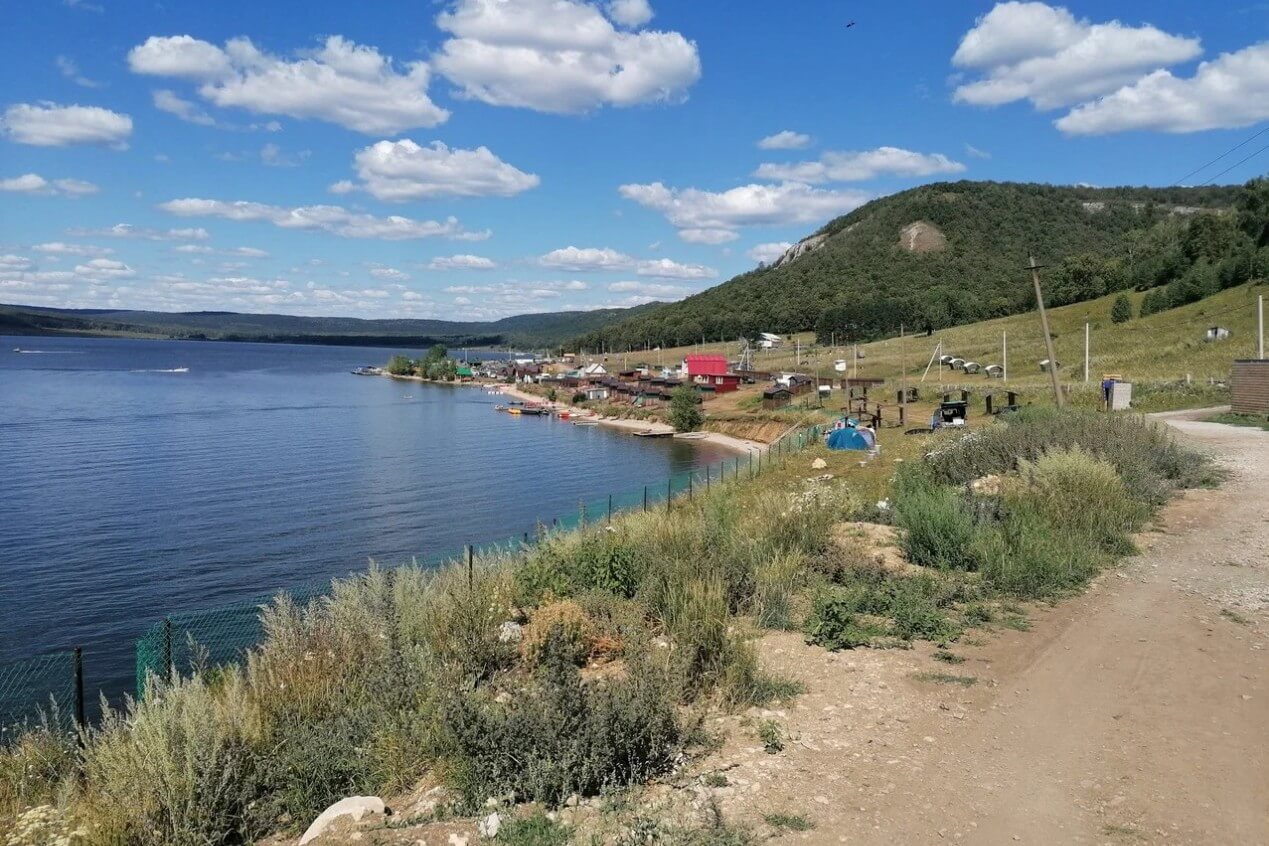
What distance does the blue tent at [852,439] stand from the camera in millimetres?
31875

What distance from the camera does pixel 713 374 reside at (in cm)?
9012

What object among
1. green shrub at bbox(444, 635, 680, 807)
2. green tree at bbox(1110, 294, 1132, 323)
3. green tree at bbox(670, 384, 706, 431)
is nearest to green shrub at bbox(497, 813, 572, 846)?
green shrub at bbox(444, 635, 680, 807)

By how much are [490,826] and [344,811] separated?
45.6 inches

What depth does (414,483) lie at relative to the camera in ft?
148

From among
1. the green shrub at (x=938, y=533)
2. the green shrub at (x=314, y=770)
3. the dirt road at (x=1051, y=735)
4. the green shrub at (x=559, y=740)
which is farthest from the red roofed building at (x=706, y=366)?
the green shrub at (x=559, y=740)

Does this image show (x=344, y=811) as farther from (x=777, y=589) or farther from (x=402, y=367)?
(x=402, y=367)

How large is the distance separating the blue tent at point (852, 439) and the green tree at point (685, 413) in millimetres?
38942

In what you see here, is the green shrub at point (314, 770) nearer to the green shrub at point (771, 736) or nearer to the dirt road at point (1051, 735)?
the dirt road at point (1051, 735)

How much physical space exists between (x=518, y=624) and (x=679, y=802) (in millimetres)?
4248

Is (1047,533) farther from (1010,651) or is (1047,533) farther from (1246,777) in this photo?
(1246,777)

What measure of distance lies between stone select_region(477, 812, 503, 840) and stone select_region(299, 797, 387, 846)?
0.91 metres

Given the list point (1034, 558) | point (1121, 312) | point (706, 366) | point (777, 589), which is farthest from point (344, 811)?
point (706, 366)

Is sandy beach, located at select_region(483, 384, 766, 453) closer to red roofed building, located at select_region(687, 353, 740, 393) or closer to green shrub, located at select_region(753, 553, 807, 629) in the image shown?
red roofed building, located at select_region(687, 353, 740, 393)

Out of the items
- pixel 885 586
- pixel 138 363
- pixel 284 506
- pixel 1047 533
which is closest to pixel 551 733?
pixel 885 586
